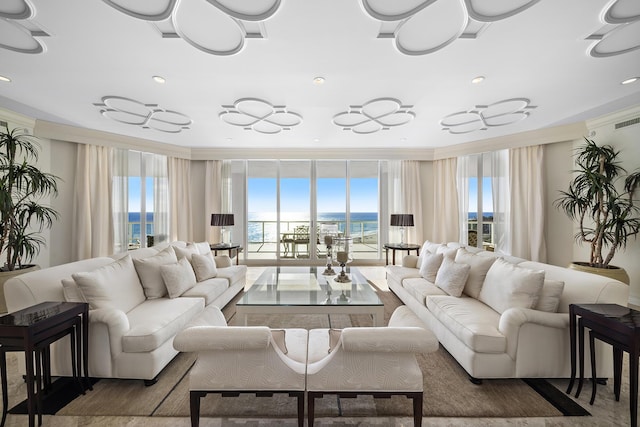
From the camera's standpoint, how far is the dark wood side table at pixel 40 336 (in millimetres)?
1536

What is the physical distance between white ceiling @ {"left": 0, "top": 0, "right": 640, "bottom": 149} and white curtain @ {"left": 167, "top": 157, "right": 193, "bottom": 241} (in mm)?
1747

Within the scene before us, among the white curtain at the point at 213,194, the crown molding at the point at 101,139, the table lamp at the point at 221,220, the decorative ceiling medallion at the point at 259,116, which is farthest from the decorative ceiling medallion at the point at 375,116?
the crown molding at the point at 101,139

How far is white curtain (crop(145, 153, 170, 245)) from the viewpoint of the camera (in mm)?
5723

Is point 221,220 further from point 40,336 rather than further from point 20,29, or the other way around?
point 40,336

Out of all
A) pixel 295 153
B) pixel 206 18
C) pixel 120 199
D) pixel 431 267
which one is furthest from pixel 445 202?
pixel 120 199

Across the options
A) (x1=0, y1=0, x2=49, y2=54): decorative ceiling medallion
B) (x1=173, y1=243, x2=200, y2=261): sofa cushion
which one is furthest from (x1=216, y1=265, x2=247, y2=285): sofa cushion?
(x1=0, y1=0, x2=49, y2=54): decorative ceiling medallion

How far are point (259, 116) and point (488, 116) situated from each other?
3.39 meters

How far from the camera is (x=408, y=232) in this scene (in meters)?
6.29

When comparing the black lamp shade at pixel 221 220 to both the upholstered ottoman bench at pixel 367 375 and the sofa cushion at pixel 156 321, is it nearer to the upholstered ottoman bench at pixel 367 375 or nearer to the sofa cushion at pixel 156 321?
the sofa cushion at pixel 156 321

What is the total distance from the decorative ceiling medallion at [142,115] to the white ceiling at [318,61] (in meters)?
0.03

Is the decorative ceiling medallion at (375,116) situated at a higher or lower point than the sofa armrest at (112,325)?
higher

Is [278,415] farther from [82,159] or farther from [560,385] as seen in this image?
[82,159]

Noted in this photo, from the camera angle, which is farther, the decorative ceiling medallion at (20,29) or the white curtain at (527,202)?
the white curtain at (527,202)

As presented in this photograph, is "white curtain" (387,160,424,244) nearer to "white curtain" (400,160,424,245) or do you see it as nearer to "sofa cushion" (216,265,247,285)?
"white curtain" (400,160,424,245)
